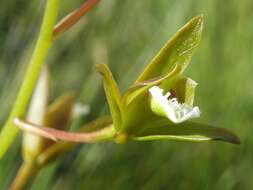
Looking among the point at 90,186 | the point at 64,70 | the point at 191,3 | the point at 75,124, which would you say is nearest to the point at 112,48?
the point at 64,70

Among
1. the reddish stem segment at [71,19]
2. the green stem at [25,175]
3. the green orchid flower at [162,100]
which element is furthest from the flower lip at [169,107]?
the green stem at [25,175]

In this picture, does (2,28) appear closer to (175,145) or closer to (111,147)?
(111,147)

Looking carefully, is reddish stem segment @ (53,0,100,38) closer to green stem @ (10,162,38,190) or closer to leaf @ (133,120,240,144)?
leaf @ (133,120,240,144)

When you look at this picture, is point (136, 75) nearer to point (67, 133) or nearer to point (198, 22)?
Result: point (67, 133)

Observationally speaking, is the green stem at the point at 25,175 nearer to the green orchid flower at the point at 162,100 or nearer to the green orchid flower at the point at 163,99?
the green orchid flower at the point at 162,100

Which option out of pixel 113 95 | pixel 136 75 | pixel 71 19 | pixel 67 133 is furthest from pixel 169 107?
pixel 136 75

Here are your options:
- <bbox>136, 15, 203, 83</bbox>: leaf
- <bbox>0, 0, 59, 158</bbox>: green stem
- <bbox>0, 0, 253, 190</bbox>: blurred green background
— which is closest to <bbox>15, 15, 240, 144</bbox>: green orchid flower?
<bbox>136, 15, 203, 83</bbox>: leaf
